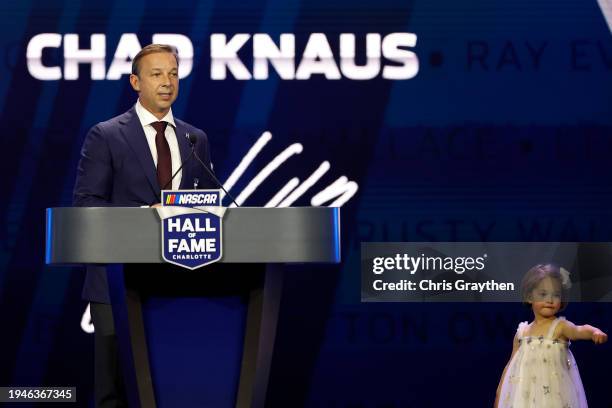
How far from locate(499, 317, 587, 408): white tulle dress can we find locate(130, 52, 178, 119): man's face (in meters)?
1.80

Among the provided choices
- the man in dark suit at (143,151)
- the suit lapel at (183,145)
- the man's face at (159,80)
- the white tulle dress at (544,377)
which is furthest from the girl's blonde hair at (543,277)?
the man's face at (159,80)

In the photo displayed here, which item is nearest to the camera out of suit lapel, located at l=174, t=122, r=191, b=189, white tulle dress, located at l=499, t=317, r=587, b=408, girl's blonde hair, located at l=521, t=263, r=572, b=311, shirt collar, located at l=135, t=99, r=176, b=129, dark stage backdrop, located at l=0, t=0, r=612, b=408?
suit lapel, located at l=174, t=122, r=191, b=189

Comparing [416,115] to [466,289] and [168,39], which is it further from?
[168,39]

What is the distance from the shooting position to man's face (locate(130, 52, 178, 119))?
3387 millimetres

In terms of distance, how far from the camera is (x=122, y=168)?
3.42 metres

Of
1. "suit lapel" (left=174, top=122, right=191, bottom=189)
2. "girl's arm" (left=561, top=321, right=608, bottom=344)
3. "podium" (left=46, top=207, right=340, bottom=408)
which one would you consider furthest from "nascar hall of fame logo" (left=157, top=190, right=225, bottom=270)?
"girl's arm" (left=561, top=321, right=608, bottom=344)

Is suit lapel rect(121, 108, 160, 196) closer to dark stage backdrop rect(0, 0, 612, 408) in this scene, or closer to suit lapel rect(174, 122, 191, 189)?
suit lapel rect(174, 122, 191, 189)

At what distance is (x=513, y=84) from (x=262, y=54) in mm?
1197

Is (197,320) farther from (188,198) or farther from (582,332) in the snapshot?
(582,332)

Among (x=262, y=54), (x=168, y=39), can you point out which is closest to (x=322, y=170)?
(x=262, y=54)

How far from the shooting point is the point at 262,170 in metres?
4.81

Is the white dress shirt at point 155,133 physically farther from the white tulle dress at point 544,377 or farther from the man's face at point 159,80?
the white tulle dress at point 544,377

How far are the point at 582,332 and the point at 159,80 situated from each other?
1.93 metres

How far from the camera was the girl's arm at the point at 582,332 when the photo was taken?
3.89 meters
